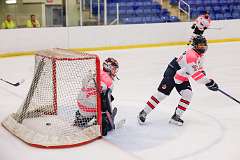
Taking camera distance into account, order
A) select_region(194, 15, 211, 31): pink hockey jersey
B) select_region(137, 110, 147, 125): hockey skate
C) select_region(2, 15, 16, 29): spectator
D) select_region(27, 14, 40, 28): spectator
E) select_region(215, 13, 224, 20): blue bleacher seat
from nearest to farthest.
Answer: select_region(137, 110, 147, 125): hockey skate, select_region(194, 15, 211, 31): pink hockey jersey, select_region(2, 15, 16, 29): spectator, select_region(27, 14, 40, 28): spectator, select_region(215, 13, 224, 20): blue bleacher seat

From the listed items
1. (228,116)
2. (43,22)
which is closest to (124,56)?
(43,22)

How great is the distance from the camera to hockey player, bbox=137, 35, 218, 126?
3791 millimetres

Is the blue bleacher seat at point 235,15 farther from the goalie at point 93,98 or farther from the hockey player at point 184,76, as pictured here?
the goalie at point 93,98

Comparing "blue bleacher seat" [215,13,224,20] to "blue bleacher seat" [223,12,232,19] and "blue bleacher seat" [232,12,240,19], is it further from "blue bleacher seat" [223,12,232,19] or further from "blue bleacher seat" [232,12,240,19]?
"blue bleacher seat" [232,12,240,19]

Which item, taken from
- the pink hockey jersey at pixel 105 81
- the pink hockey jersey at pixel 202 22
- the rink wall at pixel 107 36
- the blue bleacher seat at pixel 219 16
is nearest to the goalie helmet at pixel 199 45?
the pink hockey jersey at pixel 105 81

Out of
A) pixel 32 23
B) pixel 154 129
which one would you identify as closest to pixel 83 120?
pixel 154 129

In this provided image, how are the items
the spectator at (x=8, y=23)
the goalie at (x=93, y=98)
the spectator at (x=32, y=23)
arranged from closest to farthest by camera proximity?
the goalie at (x=93, y=98), the spectator at (x=8, y=23), the spectator at (x=32, y=23)

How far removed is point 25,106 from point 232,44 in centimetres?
733

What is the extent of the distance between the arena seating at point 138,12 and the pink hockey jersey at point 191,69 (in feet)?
19.1

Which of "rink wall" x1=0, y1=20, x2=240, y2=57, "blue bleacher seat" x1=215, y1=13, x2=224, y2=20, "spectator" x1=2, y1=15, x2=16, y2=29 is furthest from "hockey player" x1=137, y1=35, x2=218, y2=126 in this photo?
"blue bleacher seat" x1=215, y1=13, x2=224, y2=20

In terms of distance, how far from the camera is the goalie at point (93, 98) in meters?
3.66

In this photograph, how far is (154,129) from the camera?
3930 mm

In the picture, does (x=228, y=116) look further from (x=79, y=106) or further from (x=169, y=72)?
(x=79, y=106)

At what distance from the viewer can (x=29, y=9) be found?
899 centimetres
